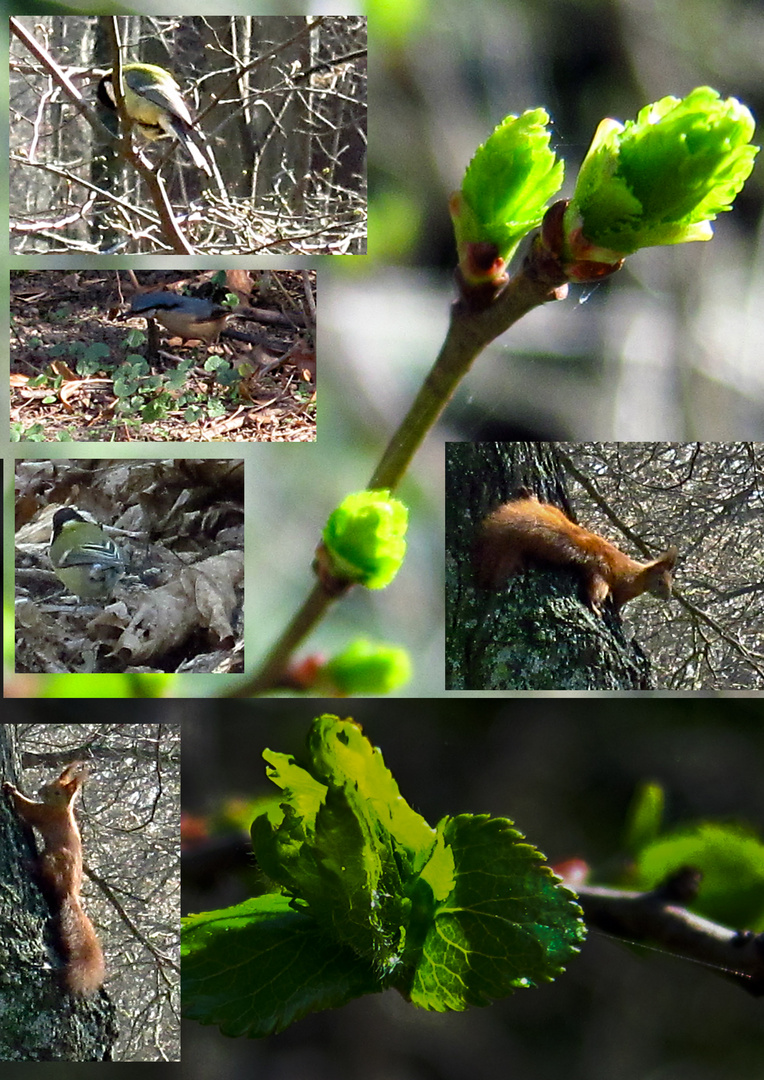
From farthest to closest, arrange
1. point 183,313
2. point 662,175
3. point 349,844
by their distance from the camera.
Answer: point 183,313 → point 349,844 → point 662,175

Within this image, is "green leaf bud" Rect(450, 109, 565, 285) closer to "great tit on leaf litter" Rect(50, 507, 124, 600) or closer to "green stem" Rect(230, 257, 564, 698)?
"green stem" Rect(230, 257, 564, 698)

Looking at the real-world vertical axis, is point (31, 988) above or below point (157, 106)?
below

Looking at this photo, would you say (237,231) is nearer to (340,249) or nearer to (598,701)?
(340,249)

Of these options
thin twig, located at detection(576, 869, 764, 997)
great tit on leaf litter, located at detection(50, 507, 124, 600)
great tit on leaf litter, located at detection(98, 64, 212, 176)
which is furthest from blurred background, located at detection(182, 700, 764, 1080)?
great tit on leaf litter, located at detection(98, 64, 212, 176)

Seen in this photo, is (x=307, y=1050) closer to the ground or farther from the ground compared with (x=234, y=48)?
closer to the ground

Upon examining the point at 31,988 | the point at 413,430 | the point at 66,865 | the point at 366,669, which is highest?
the point at 413,430

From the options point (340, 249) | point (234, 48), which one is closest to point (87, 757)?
point (340, 249)

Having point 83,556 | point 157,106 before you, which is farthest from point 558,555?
point 157,106

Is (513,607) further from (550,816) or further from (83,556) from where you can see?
(83,556)
